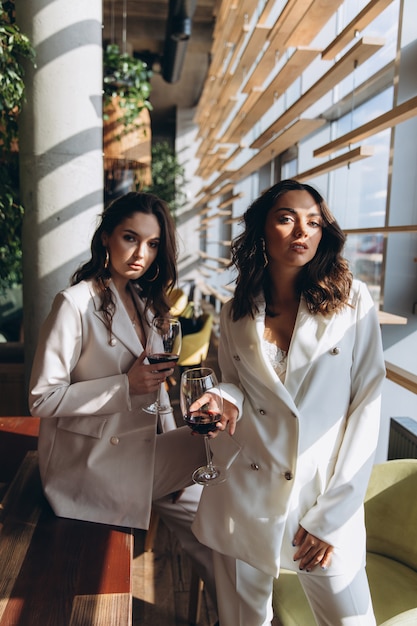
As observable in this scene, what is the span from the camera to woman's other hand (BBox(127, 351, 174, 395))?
1.58 m

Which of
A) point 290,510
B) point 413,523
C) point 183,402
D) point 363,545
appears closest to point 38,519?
point 183,402

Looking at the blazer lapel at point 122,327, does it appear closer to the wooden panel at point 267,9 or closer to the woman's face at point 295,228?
the woman's face at point 295,228

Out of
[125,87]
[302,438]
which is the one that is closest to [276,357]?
[302,438]

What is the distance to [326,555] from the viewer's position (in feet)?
4.37

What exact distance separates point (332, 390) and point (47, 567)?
2.88 feet

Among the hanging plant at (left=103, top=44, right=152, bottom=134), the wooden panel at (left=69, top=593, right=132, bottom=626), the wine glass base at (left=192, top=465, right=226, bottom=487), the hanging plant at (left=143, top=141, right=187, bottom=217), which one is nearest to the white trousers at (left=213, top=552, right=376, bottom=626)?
the wine glass base at (left=192, top=465, right=226, bottom=487)

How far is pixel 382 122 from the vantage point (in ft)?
5.71

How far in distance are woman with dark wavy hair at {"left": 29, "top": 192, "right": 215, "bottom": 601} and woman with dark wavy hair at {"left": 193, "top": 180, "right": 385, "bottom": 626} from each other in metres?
0.27

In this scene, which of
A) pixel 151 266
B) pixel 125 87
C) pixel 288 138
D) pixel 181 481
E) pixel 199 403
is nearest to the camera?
pixel 199 403

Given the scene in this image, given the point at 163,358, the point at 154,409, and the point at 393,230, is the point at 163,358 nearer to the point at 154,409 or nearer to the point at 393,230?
the point at 154,409

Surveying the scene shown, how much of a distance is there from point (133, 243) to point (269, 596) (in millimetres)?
1161

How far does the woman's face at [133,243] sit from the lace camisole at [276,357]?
0.54 m

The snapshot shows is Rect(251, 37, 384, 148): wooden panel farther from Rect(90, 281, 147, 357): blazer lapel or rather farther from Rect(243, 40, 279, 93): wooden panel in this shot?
Rect(90, 281, 147, 357): blazer lapel

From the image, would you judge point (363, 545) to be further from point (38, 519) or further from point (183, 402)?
point (38, 519)
